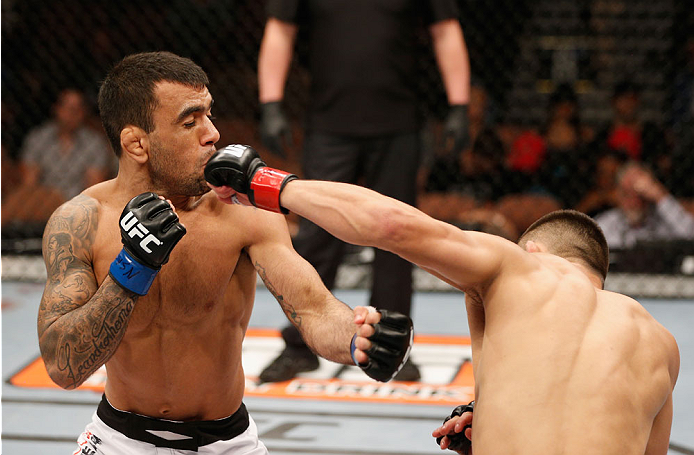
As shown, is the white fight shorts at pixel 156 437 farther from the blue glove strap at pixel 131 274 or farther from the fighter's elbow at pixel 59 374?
the blue glove strap at pixel 131 274

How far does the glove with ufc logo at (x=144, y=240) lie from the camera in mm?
1562

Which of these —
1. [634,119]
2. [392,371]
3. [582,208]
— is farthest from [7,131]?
[392,371]

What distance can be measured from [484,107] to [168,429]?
150 inches

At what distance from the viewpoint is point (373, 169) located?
3252 mm

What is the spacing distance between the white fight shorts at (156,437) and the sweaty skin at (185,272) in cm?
2

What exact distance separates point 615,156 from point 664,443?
136 inches

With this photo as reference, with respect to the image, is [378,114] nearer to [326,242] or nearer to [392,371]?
[326,242]

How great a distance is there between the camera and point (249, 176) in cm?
160

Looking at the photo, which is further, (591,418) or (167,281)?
(167,281)

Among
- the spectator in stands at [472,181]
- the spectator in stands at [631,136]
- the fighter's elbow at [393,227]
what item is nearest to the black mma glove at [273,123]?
the spectator in stands at [472,181]

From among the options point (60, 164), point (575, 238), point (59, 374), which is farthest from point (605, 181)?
point (59, 374)

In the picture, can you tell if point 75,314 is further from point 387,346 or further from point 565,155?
point 565,155

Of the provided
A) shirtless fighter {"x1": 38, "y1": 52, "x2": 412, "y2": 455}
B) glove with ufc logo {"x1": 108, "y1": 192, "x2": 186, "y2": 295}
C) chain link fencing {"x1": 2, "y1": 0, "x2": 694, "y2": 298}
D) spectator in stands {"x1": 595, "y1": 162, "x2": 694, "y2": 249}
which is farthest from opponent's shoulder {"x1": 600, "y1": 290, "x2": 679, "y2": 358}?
spectator in stands {"x1": 595, "y1": 162, "x2": 694, "y2": 249}

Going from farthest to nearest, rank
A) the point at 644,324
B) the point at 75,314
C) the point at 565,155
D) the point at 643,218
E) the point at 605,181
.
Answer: the point at 565,155, the point at 605,181, the point at 643,218, the point at 75,314, the point at 644,324
